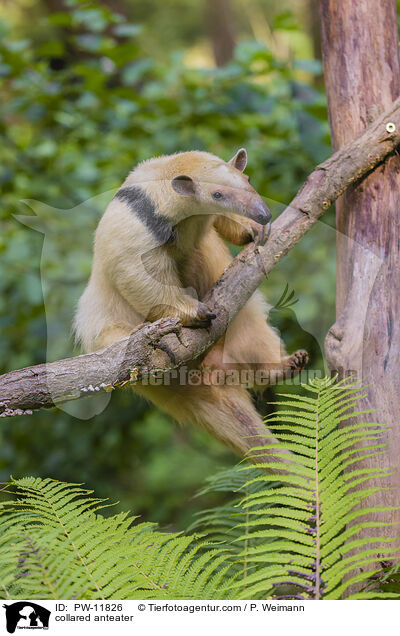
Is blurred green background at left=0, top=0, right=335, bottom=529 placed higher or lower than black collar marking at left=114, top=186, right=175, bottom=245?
higher

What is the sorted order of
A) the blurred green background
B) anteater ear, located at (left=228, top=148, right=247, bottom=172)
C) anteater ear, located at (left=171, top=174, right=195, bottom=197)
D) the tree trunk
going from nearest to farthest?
the tree trunk, anteater ear, located at (left=171, top=174, right=195, bottom=197), anteater ear, located at (left=228, top=148, right=247, bottom=172), the blurred green background

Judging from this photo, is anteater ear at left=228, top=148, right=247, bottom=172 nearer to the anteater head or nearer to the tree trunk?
the anteater head

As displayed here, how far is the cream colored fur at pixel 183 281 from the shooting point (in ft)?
8.73

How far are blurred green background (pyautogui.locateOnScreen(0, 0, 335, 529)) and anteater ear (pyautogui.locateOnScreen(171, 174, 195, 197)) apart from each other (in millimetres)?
1168

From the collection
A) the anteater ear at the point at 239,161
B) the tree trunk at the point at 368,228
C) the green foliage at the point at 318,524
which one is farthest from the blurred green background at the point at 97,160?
the green foliage at the point at 318,524

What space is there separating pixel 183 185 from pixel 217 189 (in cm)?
15

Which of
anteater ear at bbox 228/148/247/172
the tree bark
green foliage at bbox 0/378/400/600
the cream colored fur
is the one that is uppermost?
the tree bark

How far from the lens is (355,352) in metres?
2.48

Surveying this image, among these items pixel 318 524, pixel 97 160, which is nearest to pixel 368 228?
pixel 318 524

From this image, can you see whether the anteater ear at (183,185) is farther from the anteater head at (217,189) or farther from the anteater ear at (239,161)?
the anteater ear at (239,161)

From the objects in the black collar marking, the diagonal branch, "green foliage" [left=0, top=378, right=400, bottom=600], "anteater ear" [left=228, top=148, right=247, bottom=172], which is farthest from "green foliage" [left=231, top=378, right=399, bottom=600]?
"anteater ear" [left=228, top=148, right=247, bottom=172]

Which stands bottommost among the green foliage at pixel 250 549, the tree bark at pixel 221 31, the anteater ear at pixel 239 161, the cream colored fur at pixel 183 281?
the green foliage at pixel 250 549

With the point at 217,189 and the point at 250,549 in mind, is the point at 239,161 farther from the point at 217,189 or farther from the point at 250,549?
the point at 250,549

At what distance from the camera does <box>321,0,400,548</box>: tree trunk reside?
2467 millimetres
